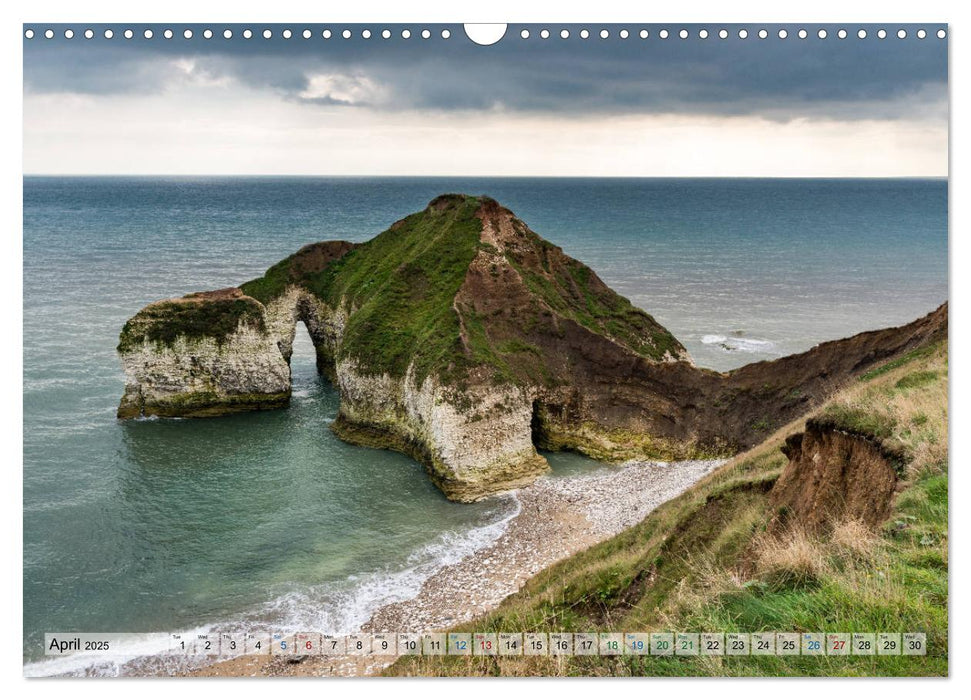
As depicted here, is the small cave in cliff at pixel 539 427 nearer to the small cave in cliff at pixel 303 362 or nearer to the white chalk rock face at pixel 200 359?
the white chalk rock face at pixel 200 359

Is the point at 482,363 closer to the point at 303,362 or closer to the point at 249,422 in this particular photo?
the point at 249,422

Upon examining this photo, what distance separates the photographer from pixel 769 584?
953cm

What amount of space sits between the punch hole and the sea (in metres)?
7.44

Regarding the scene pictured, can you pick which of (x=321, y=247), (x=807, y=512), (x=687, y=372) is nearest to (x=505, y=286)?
(x=687, y=372)

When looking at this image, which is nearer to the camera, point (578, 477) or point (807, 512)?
point (807, 512)

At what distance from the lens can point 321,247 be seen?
45219 millimetres

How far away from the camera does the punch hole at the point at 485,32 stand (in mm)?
10883

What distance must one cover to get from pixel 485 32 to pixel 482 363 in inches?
785

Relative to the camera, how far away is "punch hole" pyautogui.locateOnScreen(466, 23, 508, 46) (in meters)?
10.9

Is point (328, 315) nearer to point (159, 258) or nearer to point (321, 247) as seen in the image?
point (321, 247)

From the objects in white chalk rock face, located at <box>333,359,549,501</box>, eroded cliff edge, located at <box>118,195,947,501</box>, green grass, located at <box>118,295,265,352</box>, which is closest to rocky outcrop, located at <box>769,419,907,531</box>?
eroded cliff edge, located at <box>118,195,947,501</box>

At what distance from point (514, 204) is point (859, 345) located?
6518cm

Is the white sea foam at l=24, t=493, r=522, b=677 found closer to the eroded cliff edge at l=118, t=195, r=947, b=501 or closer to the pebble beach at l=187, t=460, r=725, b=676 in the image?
the pebble beach at l=187, t=460, r=725, b=676

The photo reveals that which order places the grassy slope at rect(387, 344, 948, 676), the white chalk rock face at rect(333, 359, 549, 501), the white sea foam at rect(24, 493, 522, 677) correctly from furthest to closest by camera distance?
the white chalk rock face at rect(333, 359, 549, 501) < the white sea foam at rect(24, 493, 522, 677) < the grassy slope at rect(387, 344, 948, 676)
